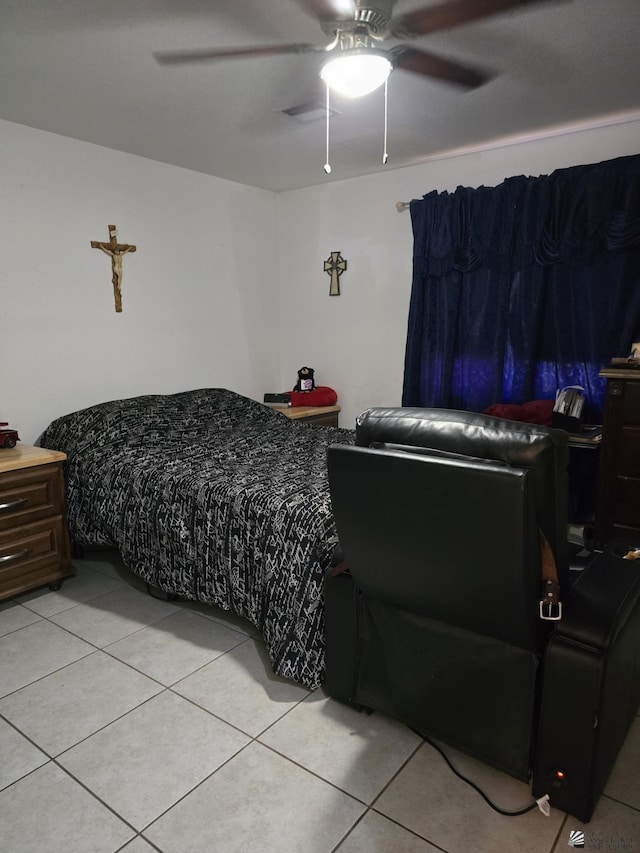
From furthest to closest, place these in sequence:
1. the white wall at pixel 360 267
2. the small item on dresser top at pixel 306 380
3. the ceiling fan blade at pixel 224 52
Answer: the small item on dresser top at pixel 306 380 < the white wall at pixel 360 267 < the ceiling fan blade at pixel 224 52

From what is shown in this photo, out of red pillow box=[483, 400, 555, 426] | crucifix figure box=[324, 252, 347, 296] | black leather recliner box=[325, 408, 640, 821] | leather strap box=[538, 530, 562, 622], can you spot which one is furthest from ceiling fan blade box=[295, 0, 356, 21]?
crucifix figure box=[324, 252, 347, 296]

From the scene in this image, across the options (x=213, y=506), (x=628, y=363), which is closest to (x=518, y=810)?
(x=213, y=506)

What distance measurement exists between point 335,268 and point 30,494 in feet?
9.04

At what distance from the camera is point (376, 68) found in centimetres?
197

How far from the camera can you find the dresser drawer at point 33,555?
256 centimetres

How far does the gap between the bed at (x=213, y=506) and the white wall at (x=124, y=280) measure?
28 cm

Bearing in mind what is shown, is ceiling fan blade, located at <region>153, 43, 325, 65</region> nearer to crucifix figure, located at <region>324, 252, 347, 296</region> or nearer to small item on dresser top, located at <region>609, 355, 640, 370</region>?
small item on dresser top, located at <region>609, 355, 640, 370</region>

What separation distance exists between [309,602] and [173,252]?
2809 millimetres

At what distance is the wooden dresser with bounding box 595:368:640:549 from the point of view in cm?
279

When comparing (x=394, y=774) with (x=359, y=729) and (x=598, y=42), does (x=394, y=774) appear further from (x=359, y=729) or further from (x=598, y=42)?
(x=598, y=42)

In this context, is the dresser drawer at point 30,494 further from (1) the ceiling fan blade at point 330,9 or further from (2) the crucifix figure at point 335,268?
(2) the crucifix figure at point 335,268

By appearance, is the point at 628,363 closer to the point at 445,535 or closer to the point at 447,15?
the point at 447,15

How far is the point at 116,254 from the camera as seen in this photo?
3496mm

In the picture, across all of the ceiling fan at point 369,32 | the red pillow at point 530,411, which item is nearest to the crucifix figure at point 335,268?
the red pillow at point 530,411
